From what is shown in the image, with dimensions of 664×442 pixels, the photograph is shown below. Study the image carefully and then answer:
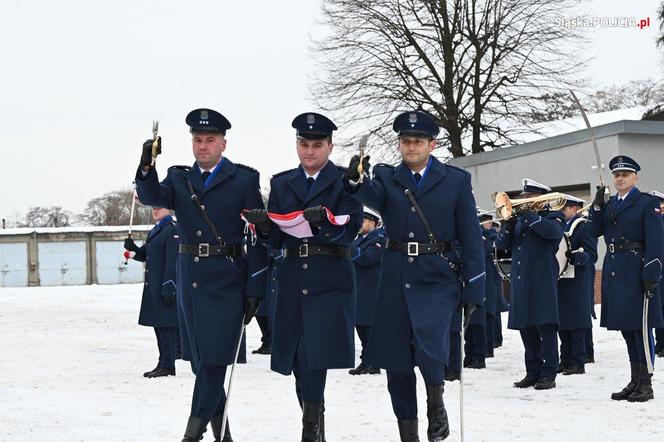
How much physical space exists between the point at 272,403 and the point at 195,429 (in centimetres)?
278

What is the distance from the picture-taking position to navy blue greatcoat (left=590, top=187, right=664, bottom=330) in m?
9.09

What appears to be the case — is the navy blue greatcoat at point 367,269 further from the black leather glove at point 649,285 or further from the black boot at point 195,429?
the black boot at point 195,429

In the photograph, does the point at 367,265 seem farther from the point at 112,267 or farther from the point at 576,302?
the point at 112,267

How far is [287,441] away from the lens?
718 centimetres

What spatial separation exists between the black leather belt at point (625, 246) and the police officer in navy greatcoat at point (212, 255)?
4.00 metres

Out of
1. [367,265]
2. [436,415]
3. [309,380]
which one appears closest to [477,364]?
[367,265]

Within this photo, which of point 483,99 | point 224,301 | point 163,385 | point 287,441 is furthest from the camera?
point 483,99

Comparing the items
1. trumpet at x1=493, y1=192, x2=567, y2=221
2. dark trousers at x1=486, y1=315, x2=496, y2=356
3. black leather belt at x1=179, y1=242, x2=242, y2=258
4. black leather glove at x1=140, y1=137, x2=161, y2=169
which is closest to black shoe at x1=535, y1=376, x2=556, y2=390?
trumpet at x1=493, y1=192, x2=567, y2=221

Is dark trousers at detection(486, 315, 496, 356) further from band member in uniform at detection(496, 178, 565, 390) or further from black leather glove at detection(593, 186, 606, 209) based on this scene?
black leather glove at detection(593, 186, 606, 209)

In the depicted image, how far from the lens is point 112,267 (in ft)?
146

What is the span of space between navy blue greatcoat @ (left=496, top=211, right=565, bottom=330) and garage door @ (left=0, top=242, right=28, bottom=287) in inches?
1421

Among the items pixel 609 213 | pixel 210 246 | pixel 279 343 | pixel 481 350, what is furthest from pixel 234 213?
pixel 481 350

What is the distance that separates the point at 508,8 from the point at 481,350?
80.2 feet

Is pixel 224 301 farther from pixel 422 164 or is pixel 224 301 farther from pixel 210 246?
pixel 422 164
